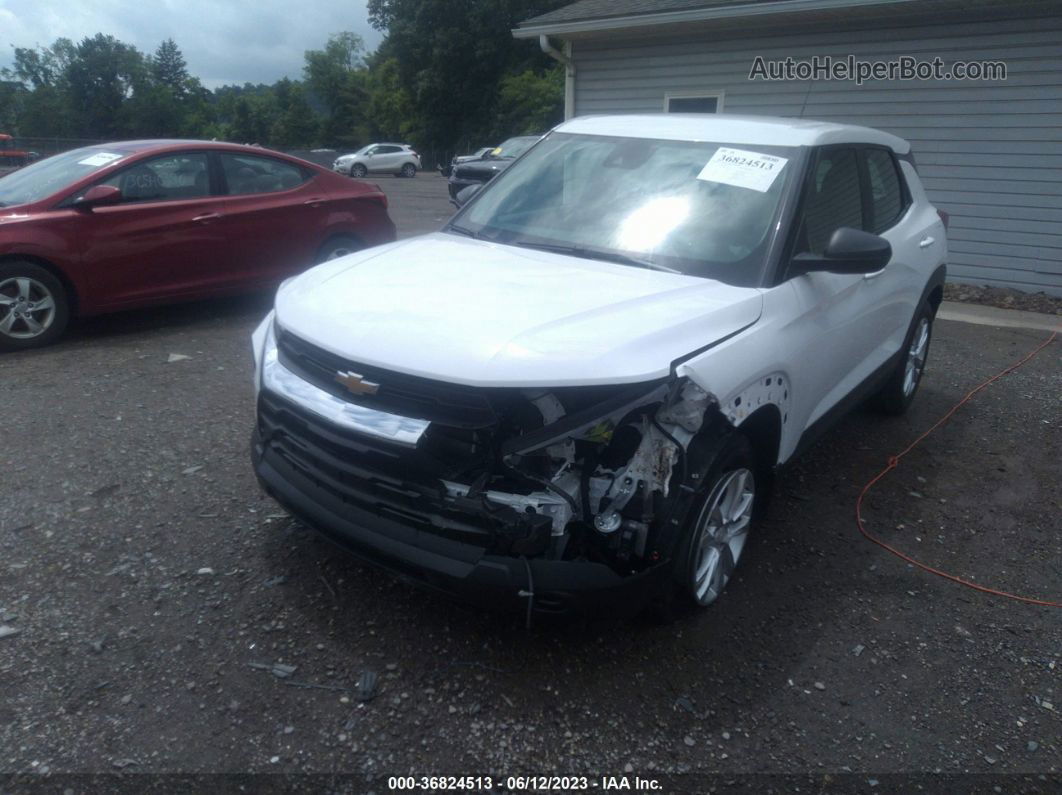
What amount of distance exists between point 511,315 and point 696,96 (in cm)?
989

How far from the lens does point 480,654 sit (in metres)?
2.99

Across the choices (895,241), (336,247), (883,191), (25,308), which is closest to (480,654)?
(895,241)

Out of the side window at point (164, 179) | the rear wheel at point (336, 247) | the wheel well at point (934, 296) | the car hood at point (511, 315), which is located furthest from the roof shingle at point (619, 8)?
the car hood at point (511, 315)

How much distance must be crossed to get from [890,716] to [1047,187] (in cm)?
875

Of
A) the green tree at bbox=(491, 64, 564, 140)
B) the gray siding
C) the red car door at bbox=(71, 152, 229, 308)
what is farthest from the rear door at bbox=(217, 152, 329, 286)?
the green tree at bbox=(491, 64, 564, 140)

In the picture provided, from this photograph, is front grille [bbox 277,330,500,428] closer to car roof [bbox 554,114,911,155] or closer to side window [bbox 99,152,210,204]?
car roof [bbox 554,114,911,155]

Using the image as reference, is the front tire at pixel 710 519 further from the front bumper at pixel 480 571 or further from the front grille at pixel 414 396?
the front grille at pixel 414 396

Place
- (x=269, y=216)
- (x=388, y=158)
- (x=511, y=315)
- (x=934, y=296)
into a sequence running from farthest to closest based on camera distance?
(x=388, y=158) < (x=269, y=216) < (x=934, y=296) < (x=511, y=315)

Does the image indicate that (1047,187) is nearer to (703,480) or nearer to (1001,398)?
(1001,398)

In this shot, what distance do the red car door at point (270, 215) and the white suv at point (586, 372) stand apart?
3.79 metres

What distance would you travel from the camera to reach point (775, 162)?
3.76 m

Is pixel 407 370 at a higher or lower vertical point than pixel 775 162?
lower

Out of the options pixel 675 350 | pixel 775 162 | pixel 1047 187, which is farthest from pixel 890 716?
pixel 1047 187

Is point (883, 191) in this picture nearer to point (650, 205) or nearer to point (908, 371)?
point (908, 371)
